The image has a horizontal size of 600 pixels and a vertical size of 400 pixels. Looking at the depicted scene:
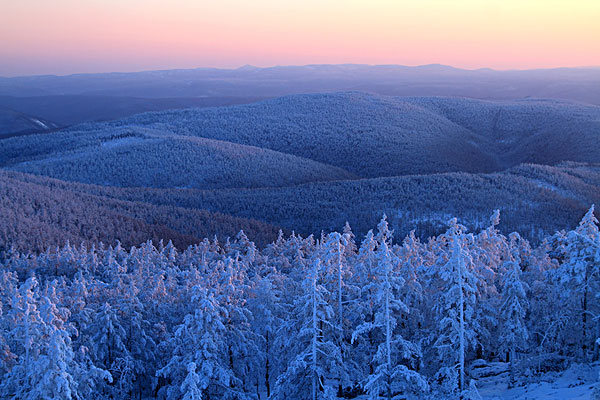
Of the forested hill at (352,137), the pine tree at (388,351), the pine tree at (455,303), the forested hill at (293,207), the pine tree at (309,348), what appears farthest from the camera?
the forested hill at (352,137)

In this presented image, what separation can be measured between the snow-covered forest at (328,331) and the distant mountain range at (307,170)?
24817 mm

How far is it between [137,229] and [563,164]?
8617 centimetres

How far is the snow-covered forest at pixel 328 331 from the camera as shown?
16031 mm

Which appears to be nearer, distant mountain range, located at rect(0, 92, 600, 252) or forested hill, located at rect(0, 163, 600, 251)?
forested hill, located at rect(0, 163, 600, 251)

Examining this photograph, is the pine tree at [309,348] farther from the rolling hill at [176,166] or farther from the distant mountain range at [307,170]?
the rolling hill at [176,166]

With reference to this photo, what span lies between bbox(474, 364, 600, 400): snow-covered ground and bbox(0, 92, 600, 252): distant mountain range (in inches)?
1409

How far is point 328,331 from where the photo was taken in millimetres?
17953

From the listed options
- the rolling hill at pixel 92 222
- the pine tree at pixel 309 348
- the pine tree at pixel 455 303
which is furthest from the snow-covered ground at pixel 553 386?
the rolling hill at pixel 92 222

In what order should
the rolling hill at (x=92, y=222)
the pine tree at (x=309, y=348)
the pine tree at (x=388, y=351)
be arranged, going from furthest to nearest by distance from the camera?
the rolling hill at (x=92, y=222) → the pine tree at (x=309, y=348) → the pine tree at (x=388, y=351)

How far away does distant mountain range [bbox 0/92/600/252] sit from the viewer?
5897cm

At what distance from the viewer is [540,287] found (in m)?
22.5

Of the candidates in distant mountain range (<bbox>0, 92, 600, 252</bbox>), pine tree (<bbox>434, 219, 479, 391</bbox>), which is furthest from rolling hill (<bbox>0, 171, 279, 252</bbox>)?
pine tree (<bbox>434, 219, 479, 391</bbox>)

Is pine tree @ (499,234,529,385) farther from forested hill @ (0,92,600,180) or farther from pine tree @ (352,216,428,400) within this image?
forested hill @ (0,92,600,180)

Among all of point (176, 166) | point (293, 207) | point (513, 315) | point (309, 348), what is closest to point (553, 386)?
point (513, 315)
